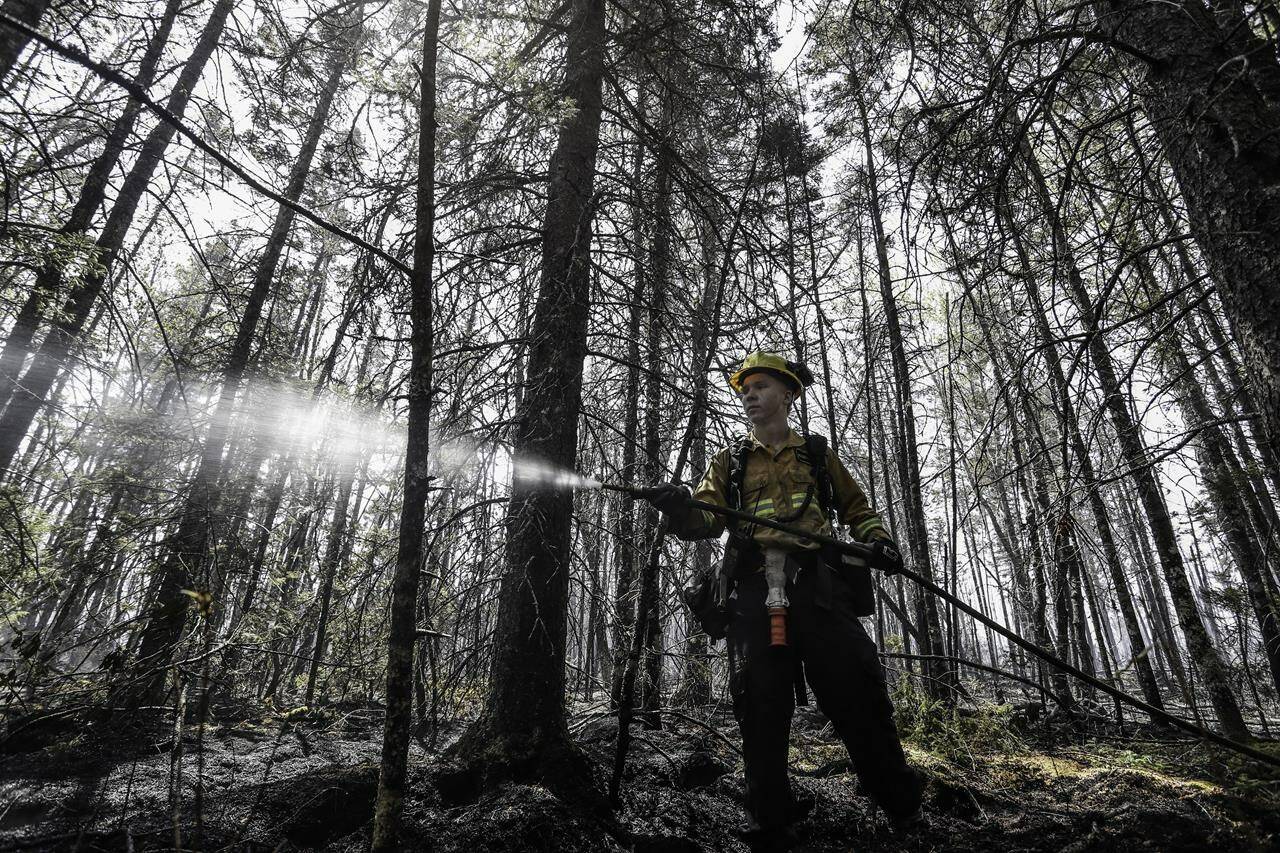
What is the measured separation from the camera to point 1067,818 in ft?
11.3

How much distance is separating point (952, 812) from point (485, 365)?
4.70 m

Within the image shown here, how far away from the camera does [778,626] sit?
2.92m

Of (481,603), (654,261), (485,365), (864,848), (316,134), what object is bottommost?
(864,848)

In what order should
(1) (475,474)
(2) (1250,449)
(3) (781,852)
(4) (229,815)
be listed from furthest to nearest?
(2) (1250,449), (1) (475,474), (4) (229,815), (3) (781,852)

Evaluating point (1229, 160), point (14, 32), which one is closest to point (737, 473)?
point (1229, 160)

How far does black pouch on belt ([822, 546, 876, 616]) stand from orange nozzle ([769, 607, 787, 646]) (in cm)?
43

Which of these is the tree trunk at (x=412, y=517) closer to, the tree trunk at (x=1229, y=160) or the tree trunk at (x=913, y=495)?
the tree trunk at (x=1229, y=160)

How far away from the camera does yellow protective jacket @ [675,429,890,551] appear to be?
320cm

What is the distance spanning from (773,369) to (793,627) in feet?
4.91

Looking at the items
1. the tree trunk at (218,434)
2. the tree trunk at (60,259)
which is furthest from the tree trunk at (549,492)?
the tree trunk at (60,259)

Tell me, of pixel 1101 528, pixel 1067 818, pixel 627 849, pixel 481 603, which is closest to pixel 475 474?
pixel 481 603

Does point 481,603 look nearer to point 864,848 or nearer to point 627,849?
point 627,849

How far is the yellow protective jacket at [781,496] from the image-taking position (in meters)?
3.20

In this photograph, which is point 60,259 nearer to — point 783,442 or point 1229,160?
point 783,442
